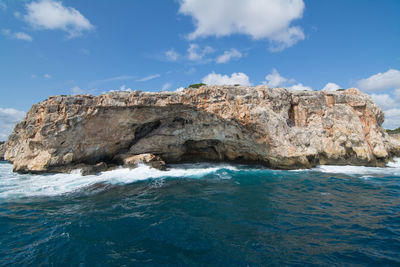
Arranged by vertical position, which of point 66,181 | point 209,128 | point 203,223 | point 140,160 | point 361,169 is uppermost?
point 209,128

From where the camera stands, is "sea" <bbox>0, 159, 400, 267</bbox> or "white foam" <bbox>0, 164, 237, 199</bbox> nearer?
"sea" <bbox>0, 159, 400, 267</bbox>

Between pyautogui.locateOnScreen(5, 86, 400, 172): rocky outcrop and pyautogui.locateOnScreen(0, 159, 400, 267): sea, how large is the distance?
5168 mm

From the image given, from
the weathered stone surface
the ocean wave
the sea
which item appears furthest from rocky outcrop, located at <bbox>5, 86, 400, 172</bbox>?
Result: the sea

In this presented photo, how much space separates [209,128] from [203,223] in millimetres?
14031

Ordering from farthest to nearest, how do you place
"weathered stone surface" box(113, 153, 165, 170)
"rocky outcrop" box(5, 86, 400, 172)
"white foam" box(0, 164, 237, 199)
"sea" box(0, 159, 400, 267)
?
"weathered stone surface" box(113, 153, 165, 170) → "rocky outcrop" box(5, 86, 400, 172) → "white foam" box(0, 164, 237, 199) → "sea" box(0, 159, 400, 267)

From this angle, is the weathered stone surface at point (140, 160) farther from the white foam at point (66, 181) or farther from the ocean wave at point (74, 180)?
the white foam at point (66, 181)

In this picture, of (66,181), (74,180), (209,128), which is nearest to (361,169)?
(209,128)

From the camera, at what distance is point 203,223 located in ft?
28.0

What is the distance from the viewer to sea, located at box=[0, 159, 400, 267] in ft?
20.5

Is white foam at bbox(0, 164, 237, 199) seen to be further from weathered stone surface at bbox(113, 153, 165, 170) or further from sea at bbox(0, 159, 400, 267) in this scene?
weathered stone surface at bbox(113, 153, 165, 170)

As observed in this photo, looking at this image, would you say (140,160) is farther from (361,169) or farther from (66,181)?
(361,169)

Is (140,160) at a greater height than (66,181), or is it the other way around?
(140,160)

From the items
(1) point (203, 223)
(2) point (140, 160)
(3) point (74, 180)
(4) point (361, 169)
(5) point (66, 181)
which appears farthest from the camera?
(2) point (140, 160)

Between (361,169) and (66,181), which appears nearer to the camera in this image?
(66,181)
